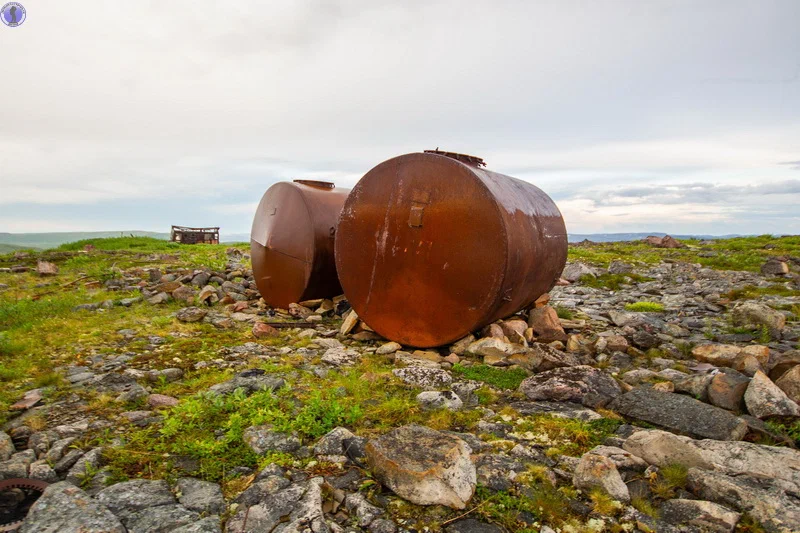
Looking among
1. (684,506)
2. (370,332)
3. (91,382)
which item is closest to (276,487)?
(684,506)

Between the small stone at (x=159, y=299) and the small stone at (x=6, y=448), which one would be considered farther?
the small stone at (x=159, y=299)

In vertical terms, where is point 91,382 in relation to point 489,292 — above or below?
below

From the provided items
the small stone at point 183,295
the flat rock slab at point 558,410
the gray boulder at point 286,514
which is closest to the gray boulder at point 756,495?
the flat rock slab at point 558,410

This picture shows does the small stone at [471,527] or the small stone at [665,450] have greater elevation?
the small stone at [665,450]

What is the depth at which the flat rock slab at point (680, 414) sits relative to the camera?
10.3 ft

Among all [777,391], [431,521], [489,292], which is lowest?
[431,521]

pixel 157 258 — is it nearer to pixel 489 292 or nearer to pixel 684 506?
pixel 489 292

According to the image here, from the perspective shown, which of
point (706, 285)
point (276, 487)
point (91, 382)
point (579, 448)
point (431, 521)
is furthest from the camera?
point (706, 285)

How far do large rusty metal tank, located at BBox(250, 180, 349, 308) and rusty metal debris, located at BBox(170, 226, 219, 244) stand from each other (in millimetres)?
15486

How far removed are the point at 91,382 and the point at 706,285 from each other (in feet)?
33.3

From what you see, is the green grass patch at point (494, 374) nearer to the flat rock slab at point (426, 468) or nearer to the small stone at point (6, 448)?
the flat rock slab at point (426, 468)

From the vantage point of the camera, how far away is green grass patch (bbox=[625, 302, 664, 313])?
7395 millimetres

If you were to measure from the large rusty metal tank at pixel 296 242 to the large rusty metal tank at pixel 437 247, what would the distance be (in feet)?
3.72

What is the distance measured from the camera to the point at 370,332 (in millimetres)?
5660
